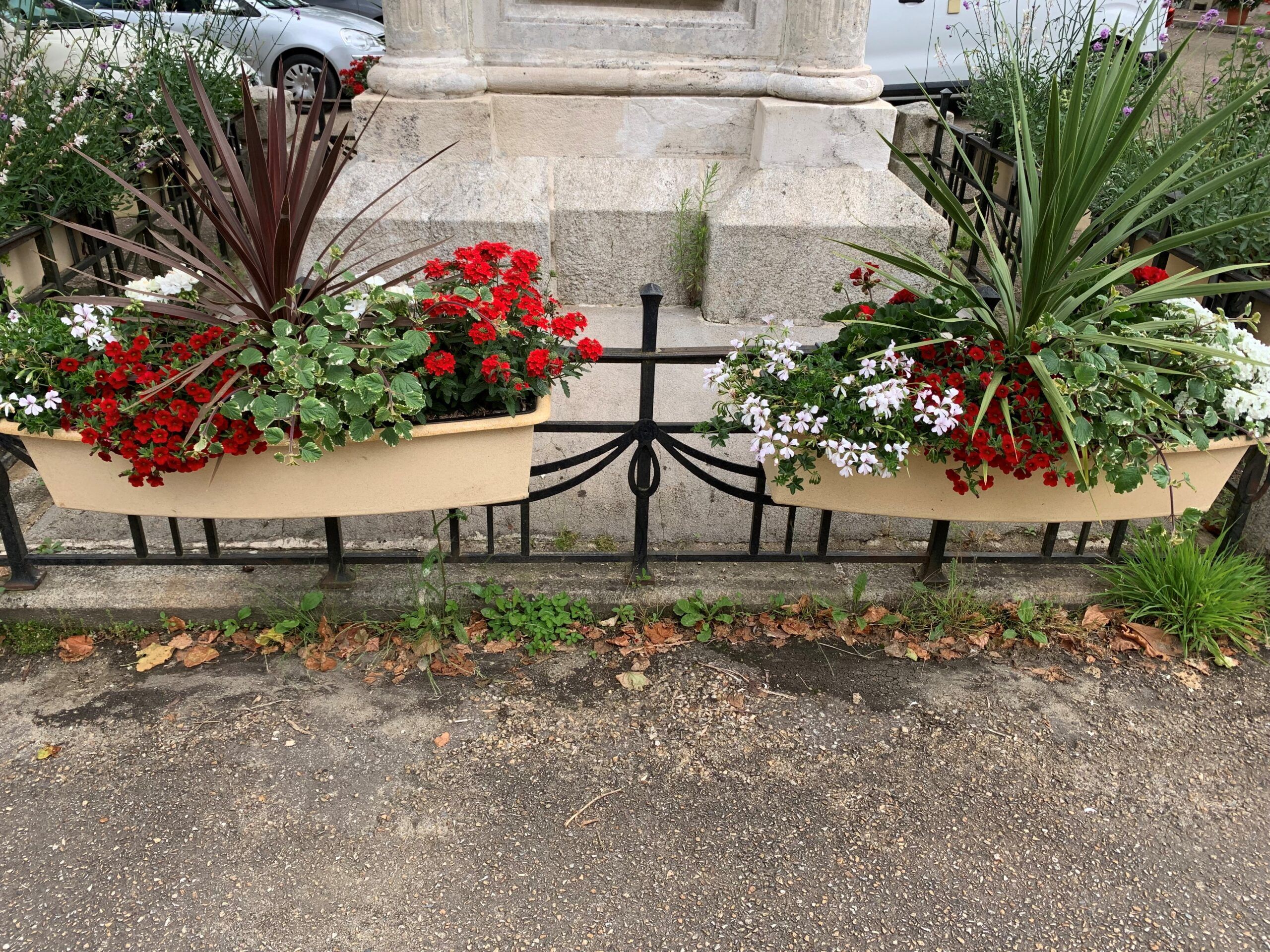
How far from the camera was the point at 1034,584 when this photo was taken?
301 cm

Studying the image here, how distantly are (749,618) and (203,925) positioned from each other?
63.3 inches

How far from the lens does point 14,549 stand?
2.77 meters

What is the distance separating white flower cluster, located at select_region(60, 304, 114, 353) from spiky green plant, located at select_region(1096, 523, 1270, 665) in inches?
113

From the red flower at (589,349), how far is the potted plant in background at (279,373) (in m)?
0.02

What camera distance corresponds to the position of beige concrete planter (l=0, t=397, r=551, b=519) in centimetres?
240

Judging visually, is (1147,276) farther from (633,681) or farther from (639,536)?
(633,681)

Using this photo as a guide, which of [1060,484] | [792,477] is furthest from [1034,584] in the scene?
[792,477]

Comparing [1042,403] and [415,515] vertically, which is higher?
[1042,403]

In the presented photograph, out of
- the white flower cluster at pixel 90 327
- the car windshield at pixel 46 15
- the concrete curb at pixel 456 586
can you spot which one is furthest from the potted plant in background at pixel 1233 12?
the white flower cluster at pixel 90 327

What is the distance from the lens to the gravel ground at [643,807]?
2025mm

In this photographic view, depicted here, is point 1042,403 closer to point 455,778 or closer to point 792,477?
point 792,477

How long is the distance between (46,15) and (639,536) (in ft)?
19.1

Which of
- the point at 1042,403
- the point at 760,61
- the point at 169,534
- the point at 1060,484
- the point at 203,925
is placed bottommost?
the point at 203,925

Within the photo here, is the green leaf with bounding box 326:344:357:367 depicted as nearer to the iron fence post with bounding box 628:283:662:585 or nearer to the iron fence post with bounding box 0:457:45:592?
the iron fence post with bounding box 628:283:662:585
